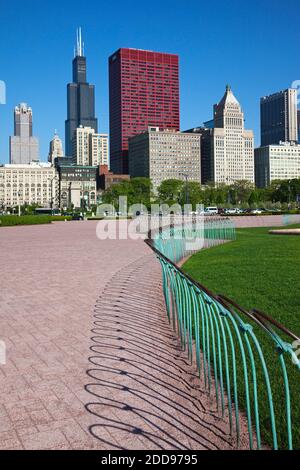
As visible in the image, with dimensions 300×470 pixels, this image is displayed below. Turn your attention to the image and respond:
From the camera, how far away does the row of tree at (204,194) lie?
87.7 m

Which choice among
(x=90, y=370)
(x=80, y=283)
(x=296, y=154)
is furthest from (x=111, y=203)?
(x=296, y=154)

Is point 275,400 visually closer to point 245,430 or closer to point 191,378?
point 245,430

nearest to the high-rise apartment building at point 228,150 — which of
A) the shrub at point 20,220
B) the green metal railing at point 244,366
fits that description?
the shrub at point 20,220

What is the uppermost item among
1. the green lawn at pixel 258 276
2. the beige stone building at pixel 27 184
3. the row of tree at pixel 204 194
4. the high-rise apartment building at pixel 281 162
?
the high-rise apartment building at pixel 281 162

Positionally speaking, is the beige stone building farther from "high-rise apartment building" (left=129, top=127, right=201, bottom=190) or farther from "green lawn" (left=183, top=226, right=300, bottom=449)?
"green lawn" (left=183, top=226, right=300, bottom=449)

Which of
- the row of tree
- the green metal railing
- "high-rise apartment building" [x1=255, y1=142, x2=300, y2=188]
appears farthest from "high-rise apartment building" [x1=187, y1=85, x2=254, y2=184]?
the green metal railing

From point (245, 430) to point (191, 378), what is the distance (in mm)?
1165

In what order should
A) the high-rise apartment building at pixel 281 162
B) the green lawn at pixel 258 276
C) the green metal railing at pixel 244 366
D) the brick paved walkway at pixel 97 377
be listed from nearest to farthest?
1. the green metal railing at pixel 244 366
2. the brick paved walkway at pixel 97 377
3. the green lawn at pixel 258 276
4. the high-rise apartment building at pixel 281 162

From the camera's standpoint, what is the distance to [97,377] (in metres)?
4.93

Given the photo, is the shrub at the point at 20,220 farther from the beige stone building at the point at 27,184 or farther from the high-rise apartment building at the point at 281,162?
the high-rise apartment building at the point at 281,162

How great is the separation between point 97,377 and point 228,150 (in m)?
174

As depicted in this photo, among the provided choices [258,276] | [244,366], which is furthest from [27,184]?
[244,366]

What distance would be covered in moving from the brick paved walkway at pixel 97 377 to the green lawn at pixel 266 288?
1.69ft

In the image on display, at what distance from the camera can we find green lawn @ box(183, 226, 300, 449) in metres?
4.27
